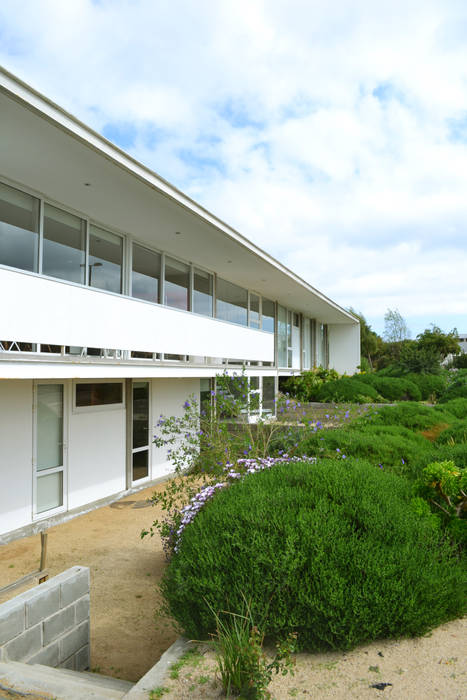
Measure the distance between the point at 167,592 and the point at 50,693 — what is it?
1.05 m

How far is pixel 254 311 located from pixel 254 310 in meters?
0.04

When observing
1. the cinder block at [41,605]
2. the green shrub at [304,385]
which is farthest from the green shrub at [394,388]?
the cinder block at [41,605]

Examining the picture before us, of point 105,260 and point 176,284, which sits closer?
point 105,260

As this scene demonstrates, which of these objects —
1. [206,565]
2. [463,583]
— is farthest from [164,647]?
[463,583]

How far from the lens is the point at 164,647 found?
15.1ft

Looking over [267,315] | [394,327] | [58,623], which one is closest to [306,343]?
[267,315]

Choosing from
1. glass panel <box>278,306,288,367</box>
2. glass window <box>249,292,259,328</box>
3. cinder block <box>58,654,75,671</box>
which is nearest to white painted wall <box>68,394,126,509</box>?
cinder block <box>58,654,75,671</box>

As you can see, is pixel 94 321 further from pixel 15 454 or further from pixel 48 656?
pixel 48 656

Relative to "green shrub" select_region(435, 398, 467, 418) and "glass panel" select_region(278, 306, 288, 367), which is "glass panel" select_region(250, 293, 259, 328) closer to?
"glass panel" select_region(278, 306, 288, 367)

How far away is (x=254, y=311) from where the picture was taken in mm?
18047

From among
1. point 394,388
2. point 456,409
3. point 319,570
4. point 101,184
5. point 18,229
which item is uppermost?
point 101,184

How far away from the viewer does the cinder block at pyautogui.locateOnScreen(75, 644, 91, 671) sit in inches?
166

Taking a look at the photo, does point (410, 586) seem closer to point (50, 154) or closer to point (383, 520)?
point (383, 520)

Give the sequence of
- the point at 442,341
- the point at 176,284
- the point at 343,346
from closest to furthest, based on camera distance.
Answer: the point at 176,284, the point at 343,346, the point at 442,341
